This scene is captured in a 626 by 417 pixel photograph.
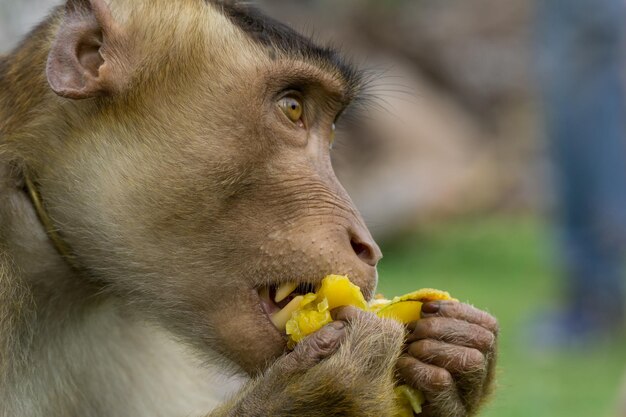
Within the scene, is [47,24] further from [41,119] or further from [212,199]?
[212,199]

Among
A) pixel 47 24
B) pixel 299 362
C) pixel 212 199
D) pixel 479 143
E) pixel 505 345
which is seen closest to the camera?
pixel 299 362

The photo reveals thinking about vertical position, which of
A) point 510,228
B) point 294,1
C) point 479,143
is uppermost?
point 294,1

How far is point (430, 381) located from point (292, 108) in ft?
3.18

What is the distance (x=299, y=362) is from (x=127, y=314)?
1032 millimetres

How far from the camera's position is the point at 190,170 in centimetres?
365

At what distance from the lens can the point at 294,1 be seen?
15766 millimetres

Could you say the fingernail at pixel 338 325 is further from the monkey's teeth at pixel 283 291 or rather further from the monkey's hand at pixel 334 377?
the monkey's teeth at pixel 283 291

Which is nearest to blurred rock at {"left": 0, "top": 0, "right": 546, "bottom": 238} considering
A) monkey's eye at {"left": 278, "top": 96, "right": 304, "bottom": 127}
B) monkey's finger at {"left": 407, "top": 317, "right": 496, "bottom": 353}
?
monkey's eye at {"left": 278, "top": 96, "right": 304, "bottom": 127}

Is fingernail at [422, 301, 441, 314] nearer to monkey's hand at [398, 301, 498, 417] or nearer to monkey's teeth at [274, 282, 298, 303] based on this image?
monkey's hand at [398, 301, 498, 417]

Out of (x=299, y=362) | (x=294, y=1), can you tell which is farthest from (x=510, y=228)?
(x=299, y=362)

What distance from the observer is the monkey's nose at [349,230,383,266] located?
3.54 m

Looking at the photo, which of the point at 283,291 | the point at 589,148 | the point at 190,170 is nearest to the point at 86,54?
the point at 190,170

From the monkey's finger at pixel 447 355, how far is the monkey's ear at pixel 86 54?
48.0 inches

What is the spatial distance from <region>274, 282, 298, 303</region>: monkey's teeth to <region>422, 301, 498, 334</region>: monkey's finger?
1.38 feet
